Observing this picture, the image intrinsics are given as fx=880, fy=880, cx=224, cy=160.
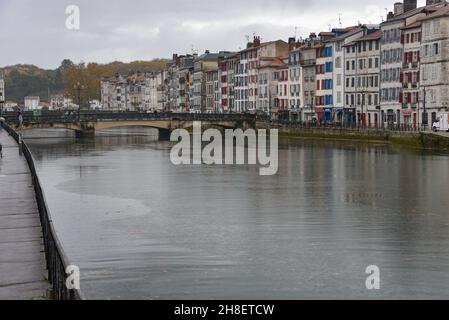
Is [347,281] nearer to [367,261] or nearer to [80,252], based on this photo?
[367,261]

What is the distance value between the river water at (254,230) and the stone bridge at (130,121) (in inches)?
1866

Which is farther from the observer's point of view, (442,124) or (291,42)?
(291,42)

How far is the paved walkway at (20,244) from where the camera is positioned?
56.6 ft

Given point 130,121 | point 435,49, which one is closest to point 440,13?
point 435,49

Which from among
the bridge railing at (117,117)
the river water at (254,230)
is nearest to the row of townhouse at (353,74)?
the bridge railing at (117,117)

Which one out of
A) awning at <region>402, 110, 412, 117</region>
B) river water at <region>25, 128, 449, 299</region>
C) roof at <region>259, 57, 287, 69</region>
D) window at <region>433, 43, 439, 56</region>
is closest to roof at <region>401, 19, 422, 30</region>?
window at <region>433, 43, 439, 56</region>

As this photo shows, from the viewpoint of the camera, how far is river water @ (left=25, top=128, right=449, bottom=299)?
2044 centimetres

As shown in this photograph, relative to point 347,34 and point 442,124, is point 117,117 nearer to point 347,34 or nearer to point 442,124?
point 347,34

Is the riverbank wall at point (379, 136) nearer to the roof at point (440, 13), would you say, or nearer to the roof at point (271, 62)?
the roof at point (440, 13)

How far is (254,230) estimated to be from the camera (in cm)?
2828

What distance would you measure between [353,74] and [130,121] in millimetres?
25736

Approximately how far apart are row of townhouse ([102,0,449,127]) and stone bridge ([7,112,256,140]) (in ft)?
31.5

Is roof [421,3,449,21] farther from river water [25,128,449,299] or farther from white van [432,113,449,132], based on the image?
river water [25,128,449,299]
